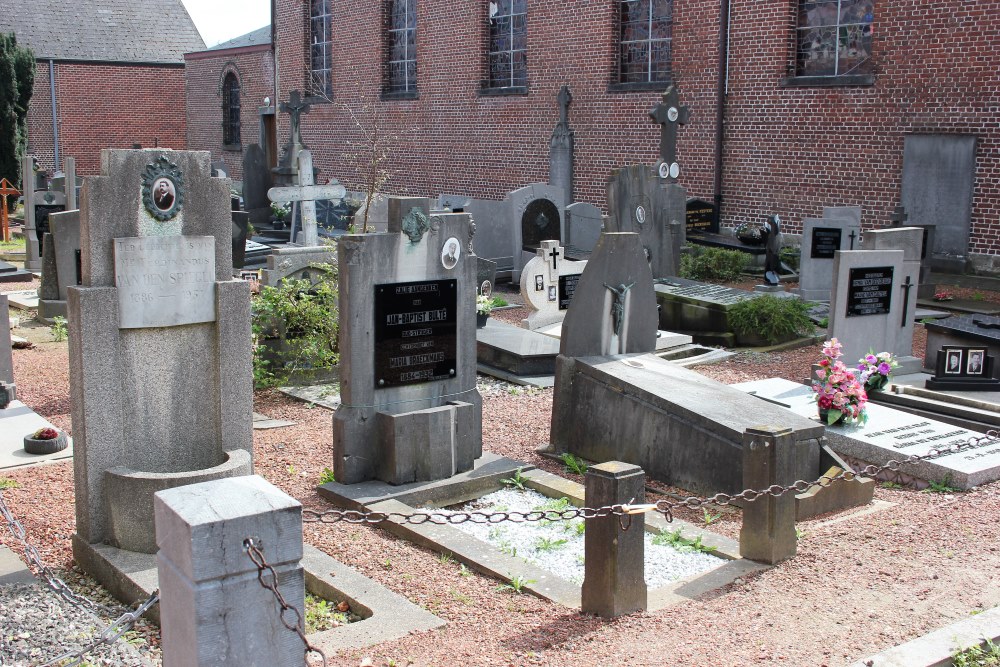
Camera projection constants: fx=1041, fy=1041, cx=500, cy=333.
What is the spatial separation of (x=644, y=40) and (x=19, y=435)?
15.4 meters

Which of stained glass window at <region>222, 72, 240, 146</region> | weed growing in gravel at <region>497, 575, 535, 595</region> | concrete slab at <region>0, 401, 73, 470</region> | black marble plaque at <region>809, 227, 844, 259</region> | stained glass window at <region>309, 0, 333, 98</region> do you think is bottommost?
weed growing in gravel at <region>497, 575, 535, 595</region>

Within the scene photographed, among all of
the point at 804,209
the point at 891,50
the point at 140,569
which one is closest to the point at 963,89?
the point at 891,50

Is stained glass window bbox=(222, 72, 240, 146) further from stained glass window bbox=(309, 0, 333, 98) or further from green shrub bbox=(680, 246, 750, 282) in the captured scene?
green shrub bbox=(680, 246, 750, 282)

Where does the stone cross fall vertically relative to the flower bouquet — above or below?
above

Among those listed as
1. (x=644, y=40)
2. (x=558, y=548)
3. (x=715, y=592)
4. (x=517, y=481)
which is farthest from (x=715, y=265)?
(x=715, y=592)

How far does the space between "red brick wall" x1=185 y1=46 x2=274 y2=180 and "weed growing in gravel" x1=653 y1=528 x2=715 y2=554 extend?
27001mm

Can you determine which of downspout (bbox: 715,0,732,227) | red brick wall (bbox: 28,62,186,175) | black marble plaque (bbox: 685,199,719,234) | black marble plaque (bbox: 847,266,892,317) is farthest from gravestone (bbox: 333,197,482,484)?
red brick wall (bbox: 28,62,186,175)

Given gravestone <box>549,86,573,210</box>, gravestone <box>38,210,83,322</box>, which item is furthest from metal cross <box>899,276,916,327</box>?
gravestone <box>549,86,573,210</box>

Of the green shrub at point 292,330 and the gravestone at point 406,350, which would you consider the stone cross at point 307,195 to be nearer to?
the green shrub at point 292,330

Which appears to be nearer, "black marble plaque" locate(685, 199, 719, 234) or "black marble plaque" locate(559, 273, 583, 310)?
"black marble plaque" locate(559, 273, 583, 310)

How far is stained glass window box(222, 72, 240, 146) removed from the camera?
33.2 metres

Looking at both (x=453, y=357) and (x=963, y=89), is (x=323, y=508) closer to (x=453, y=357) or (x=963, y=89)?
(x=453, y=357)

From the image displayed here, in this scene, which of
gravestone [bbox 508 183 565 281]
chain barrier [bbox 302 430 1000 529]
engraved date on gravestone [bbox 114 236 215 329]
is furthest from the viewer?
gravestone [bbox 508 183 565 281]

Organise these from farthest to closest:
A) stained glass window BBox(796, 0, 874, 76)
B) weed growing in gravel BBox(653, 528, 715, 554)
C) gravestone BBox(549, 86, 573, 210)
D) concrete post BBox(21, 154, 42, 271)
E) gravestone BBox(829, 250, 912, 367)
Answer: gravestone BBox(549, 86, 573, 210)
stained glass window BBox(796, 0, 874, 76)
concrete post BBox(21, 154, 42, 271)
gravestone BBox(829, 250, 912, 367)
weed growing in gravel BBox(653, 528, 715, 554)
